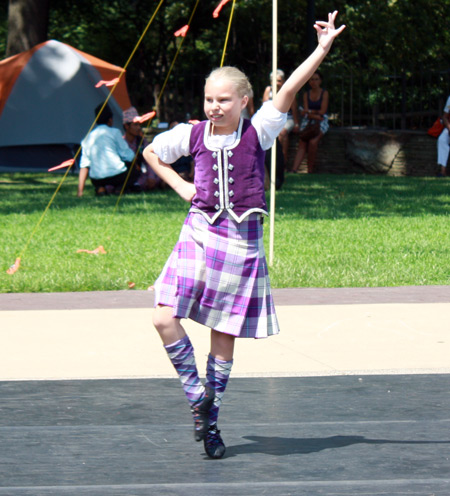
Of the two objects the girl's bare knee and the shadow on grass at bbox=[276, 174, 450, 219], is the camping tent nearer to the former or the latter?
the shadow on grass at bbox=[276, 174, 450, 219]

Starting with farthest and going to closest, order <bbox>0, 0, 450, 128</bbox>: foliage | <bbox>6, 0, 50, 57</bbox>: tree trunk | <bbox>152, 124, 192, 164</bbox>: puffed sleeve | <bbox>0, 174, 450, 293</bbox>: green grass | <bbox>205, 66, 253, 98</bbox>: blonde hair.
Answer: <bbox>0, 0, 450, 128</bbox>: foliage < <bbox>6, 0, 50, 57</bbox>: tree trunk < <bbox>0, 174, 450, 293</bbox>: green grass < <bbox>152, 124, 192, 164</bbox>: puffed sleeve < <bbox>205, 66, 253, 98</bbox>: blonde hair

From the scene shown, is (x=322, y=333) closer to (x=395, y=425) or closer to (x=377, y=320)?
(x=377, y=320)

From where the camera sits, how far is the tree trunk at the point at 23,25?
22.7m

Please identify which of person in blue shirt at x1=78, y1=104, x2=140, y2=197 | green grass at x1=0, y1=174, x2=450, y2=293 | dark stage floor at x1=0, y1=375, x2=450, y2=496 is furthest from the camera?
person in blue shirt at x1=78, y1=104, x2=140, y2=197

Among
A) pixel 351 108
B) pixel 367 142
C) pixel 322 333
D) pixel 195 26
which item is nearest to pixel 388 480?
pixel 322 333

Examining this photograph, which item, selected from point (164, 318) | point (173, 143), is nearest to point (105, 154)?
point (173, 143)

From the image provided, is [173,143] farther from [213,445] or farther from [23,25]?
[23,25]

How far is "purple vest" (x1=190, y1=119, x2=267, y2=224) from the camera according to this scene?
4180 millimetres

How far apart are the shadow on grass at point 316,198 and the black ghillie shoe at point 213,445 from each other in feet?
29.1

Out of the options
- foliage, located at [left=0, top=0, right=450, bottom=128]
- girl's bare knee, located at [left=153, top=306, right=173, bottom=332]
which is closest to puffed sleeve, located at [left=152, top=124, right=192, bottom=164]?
girl's bare knee, located at [left=153, top=306, right=173, bottom=332]

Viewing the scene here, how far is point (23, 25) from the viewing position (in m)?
22.7

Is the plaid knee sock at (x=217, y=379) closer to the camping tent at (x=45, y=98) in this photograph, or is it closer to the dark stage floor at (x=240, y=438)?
the dark stage floor at (x=240, y=438)

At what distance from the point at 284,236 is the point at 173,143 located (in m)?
6.89

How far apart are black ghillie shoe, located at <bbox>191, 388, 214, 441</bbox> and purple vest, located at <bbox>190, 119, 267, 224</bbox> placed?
70 cm
